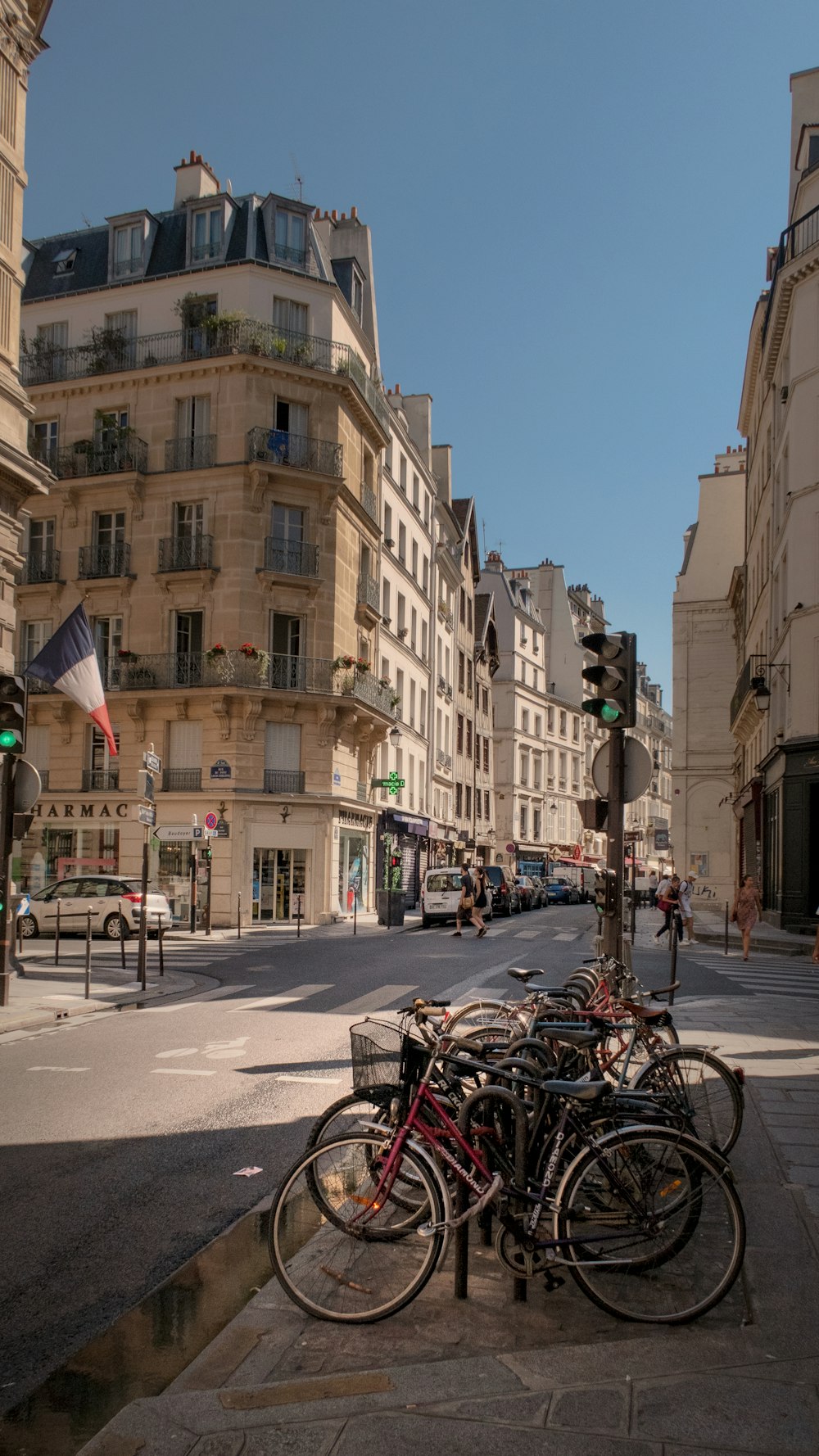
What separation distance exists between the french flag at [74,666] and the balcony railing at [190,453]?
1752cm

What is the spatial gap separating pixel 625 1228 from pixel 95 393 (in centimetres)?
3370

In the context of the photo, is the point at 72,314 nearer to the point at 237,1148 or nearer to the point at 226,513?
the point at 226,513

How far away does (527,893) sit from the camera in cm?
4650

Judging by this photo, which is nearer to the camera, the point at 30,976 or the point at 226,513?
the point at 30,976

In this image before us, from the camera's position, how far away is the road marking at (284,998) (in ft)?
43.3

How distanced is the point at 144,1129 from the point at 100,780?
87.4 feet

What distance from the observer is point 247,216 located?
113 ft

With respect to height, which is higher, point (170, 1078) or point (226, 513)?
point (226, 513)

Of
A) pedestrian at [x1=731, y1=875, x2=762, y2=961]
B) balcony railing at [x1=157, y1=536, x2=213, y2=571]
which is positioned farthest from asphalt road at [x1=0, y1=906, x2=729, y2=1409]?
balcony railing at [x1=157, y1=536, x2=213, y2=571]

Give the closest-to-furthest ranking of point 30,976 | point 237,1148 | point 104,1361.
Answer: point 104,1361 → point 237,1148 → point 30,976

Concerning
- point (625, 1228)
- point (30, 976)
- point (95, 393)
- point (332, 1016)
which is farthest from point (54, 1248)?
point (95, 393)

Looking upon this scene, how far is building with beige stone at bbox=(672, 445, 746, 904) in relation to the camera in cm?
5250

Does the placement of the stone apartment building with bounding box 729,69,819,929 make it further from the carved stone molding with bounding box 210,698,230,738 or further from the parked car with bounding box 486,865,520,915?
the carved stone molding with bounding box 210,698,230,738

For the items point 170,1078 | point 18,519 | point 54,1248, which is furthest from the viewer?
point 18,519
